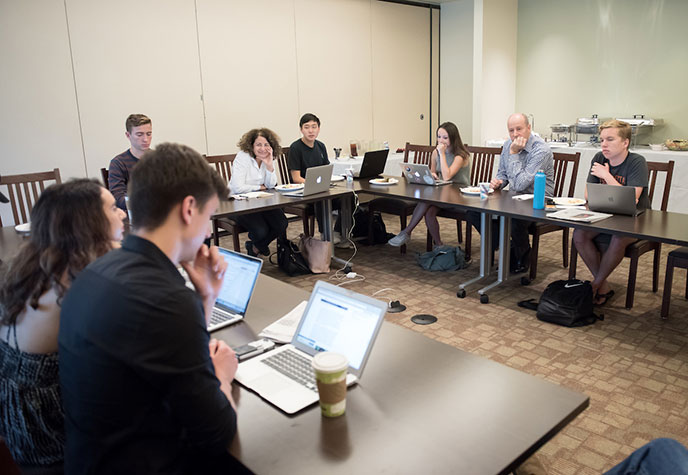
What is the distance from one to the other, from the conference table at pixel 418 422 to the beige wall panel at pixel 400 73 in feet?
19.5

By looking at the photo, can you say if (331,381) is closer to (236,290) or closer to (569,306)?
(236,290)

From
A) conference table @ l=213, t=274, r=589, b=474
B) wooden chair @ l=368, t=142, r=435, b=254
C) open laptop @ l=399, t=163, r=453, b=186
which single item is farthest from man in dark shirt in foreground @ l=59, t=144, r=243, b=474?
wooden chair @ l=368, t=142, r=435, b=254

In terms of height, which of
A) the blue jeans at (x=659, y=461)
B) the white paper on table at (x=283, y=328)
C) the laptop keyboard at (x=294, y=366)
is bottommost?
the laptop keyboard at (x=294, y=366)

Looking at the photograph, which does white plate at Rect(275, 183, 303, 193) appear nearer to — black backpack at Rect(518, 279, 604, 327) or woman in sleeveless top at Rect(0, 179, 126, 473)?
black backpack at Rect(518, 279, 604, 327)

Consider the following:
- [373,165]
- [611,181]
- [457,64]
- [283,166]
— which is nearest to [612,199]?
[611,181]

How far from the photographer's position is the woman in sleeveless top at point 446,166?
14.7 ft

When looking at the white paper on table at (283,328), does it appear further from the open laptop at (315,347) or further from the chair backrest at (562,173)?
the chair backrest at (562,173)

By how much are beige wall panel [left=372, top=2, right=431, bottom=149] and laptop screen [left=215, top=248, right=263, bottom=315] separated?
548 centimetres

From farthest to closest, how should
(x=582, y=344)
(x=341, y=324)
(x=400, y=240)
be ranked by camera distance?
(x=400, y=240)
(x=582, y=344)
(x=341, y=324)

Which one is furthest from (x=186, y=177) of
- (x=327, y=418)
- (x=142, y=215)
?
(x=327, y=418)

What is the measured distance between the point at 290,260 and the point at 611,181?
2.31 meters

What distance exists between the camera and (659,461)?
3.09ft

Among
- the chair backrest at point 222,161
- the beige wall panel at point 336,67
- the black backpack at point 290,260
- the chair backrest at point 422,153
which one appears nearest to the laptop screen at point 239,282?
the black backpack at point 290,260

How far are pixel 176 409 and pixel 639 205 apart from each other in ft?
10.3
